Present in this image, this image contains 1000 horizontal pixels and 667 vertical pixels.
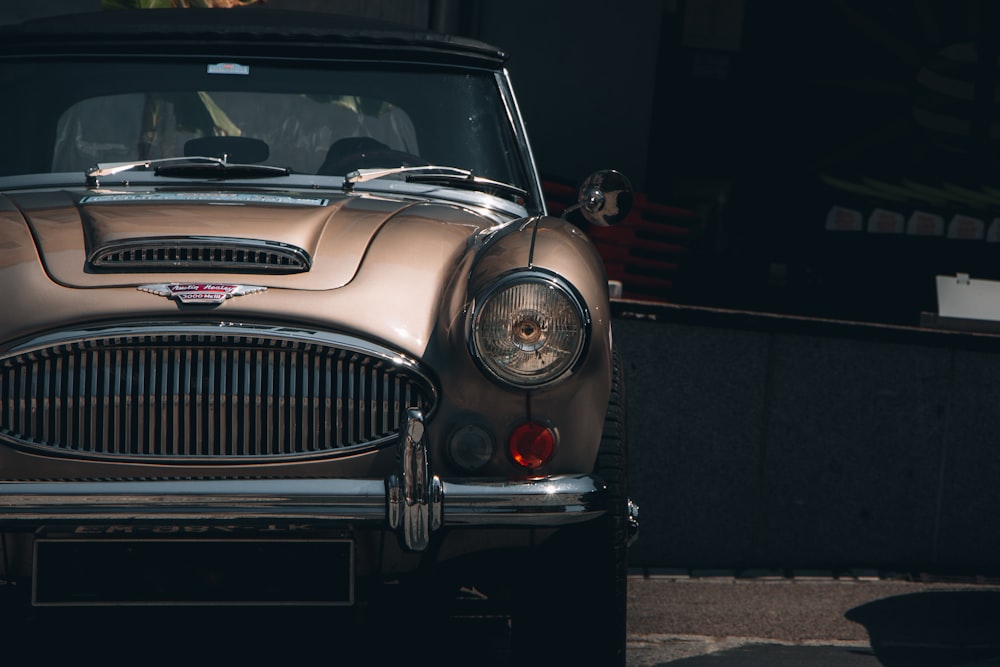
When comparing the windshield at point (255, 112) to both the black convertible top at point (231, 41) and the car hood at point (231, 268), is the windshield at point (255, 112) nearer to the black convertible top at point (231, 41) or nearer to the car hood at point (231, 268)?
the black convertible top at point (231, 41)

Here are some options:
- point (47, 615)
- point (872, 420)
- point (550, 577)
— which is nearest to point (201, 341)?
point (47, 615)

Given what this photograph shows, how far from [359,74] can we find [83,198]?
102 centimetres

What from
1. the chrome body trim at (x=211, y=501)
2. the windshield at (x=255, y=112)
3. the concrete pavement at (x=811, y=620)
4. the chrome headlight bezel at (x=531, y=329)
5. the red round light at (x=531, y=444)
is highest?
the windshield at (x=255, y=112)

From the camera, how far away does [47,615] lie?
303 centimetres

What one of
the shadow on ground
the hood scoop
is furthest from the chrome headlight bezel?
the shadow on ground

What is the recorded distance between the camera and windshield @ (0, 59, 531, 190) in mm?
4094

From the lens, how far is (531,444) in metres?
2.99

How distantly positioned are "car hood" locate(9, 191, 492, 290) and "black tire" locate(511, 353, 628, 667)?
736 mm

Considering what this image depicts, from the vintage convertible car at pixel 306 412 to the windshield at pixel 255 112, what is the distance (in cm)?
70

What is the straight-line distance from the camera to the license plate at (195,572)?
2842 mm

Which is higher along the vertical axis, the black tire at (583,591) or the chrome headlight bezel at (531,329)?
the chrome headlight bezel at (531,329)

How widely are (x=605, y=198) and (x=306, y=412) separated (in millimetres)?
1492

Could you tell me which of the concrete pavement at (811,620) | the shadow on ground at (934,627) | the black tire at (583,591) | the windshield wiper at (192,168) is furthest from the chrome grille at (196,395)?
the shadow on ground at (934,627)

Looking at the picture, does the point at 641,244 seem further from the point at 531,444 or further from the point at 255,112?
the point at 531,444
